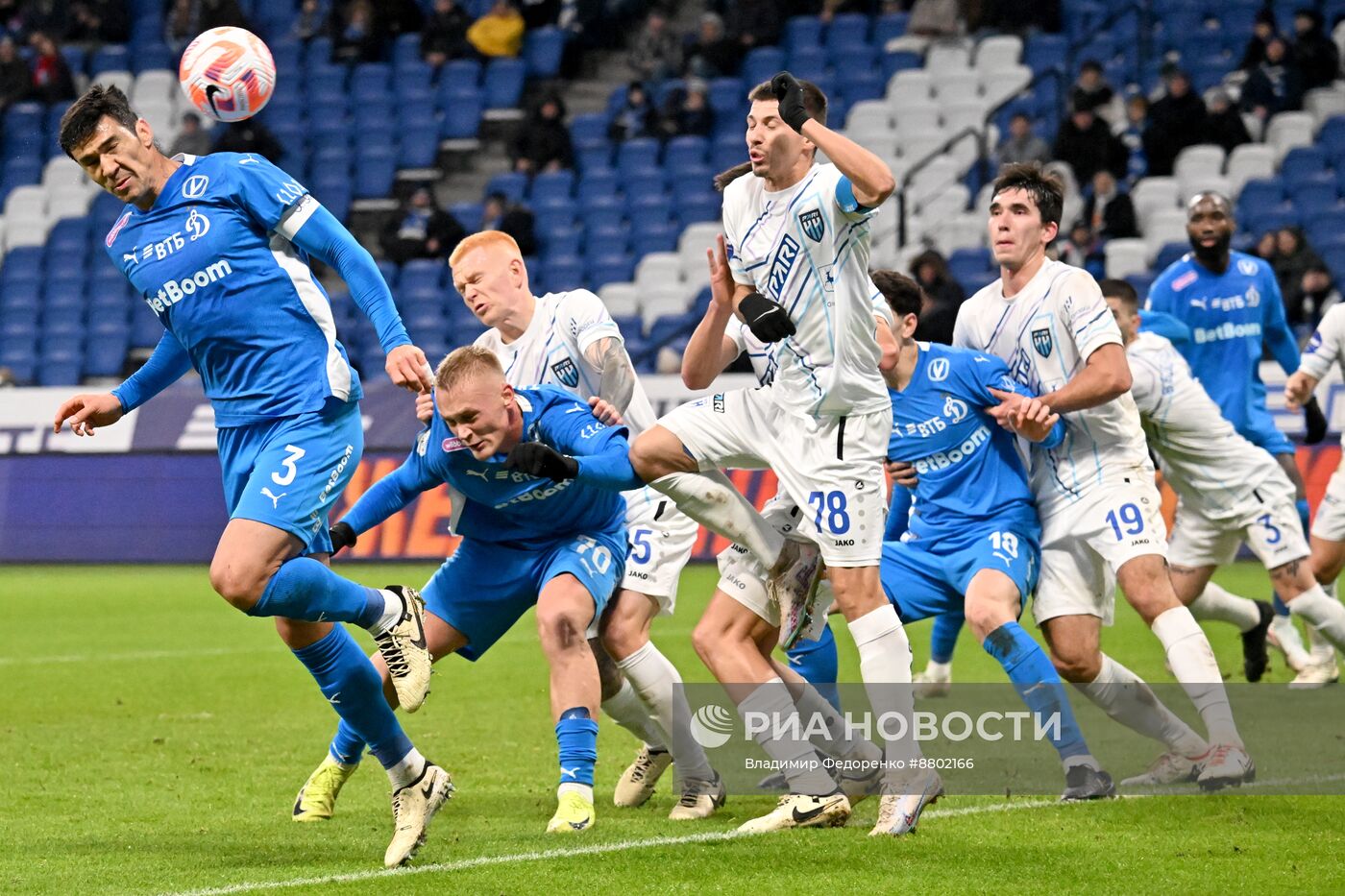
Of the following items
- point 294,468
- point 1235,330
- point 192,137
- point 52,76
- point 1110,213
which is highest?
point 52,76

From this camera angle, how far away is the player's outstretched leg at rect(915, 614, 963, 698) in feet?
30.3

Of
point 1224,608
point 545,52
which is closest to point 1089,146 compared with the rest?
point 545,52

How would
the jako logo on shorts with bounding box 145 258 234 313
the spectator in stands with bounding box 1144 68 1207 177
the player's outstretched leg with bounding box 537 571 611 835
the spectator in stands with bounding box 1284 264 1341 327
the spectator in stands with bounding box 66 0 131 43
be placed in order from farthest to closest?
the spectator in stands with bounding box 66 0 131 43 < the spectator in stands with bounding box 1144 68 1207 177 < the spectator in stands with bounding box 1284 264 1341 327 < the player's outstretched leg with bounding box 537 571 611 835 < the jako logo on shorts with bounding box 145 258 234 313

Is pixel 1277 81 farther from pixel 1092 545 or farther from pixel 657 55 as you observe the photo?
pixel 1092 545

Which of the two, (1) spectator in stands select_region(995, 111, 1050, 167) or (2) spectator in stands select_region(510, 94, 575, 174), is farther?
(2) spectator in stands select_region(510, 94, 575, 174)

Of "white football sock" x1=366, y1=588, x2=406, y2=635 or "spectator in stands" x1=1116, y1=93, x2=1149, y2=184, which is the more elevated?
"spectator in stands" x1=1116, y1=93, x2=1149, y2=184

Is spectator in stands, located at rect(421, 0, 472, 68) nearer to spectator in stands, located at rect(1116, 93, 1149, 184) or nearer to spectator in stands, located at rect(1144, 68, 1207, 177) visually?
spectator in stands, located at rect(1116, 93, 1149, 184)

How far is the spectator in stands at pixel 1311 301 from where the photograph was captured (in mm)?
16234

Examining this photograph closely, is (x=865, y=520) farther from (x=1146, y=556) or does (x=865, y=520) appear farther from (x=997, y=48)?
(x=997, y=48)

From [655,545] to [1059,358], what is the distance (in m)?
1.72

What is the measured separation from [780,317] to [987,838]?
1834 millimetres

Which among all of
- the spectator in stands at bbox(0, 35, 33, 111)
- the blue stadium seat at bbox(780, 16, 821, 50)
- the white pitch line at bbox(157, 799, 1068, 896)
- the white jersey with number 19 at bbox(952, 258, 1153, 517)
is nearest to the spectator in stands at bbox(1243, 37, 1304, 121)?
the blue stadium seat at bbox(780, 16, 821, 50)

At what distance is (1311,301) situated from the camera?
16.3 metres

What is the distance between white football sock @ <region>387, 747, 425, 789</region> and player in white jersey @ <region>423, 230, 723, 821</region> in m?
1.06
